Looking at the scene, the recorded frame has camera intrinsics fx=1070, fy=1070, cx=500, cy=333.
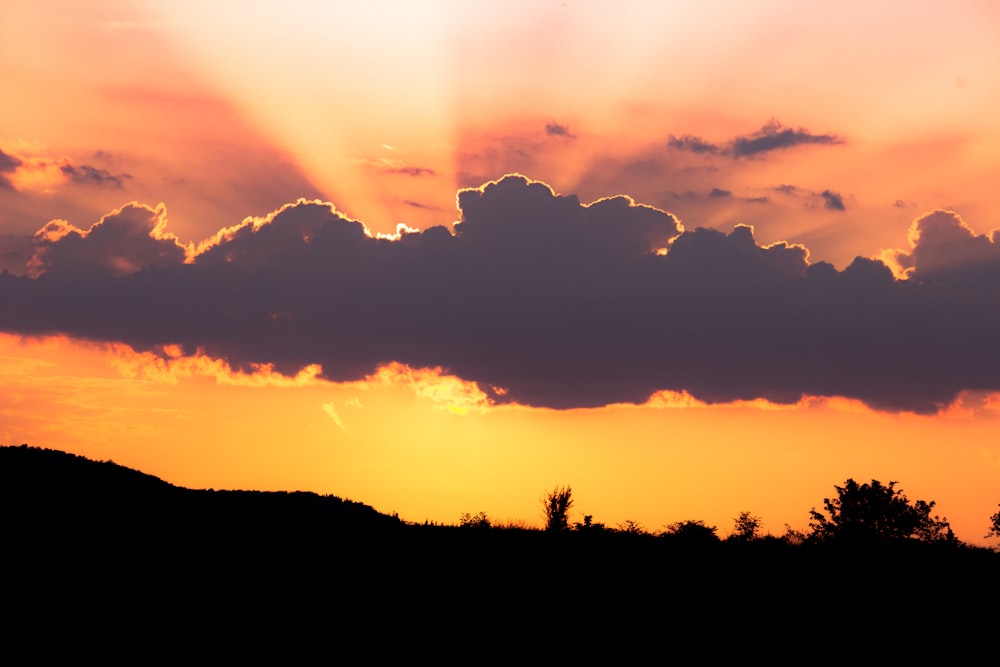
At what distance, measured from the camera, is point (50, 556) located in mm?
39812

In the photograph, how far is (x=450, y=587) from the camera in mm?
36156

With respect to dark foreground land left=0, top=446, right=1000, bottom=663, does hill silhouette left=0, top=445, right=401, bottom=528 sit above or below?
above

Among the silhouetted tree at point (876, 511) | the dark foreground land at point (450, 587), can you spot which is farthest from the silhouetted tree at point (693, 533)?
the silhouetted tree at point (876, 511)

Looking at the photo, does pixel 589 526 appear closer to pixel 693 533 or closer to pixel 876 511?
pixel 693 533

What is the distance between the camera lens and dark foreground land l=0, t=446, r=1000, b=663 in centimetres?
3186

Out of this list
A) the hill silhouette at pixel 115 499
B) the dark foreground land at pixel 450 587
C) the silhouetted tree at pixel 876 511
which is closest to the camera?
the dark foreground land at pixel 450 587

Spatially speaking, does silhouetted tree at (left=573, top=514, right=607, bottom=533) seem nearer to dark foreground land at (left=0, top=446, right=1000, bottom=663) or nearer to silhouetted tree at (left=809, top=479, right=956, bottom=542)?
dark foreground land at (left=0, top=446, right=1000, bottom=663)

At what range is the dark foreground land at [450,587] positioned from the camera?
31859mm

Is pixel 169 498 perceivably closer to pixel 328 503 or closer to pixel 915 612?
pixel 328 503

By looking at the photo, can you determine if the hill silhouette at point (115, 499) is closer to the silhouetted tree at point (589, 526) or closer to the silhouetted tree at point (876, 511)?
the silhouetted tree at point (589, 526)

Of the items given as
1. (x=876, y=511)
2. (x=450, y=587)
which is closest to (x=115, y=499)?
(x=450, y=587)

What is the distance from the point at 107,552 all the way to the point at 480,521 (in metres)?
16.2

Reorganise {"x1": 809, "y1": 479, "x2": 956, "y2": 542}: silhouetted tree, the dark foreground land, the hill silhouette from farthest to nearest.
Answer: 1. {"x1": 809, "y1": 479, "x2": 956, "y2": 542}: silhouetted tree
2. the hill silhouette
3. the dark foreground land

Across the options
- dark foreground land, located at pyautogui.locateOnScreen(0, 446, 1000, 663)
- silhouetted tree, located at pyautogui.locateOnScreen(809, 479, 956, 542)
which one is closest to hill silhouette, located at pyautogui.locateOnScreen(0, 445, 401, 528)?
dark foreground land, located at pyautogui.locateOnScreen(0, 446, 1000, 663)
